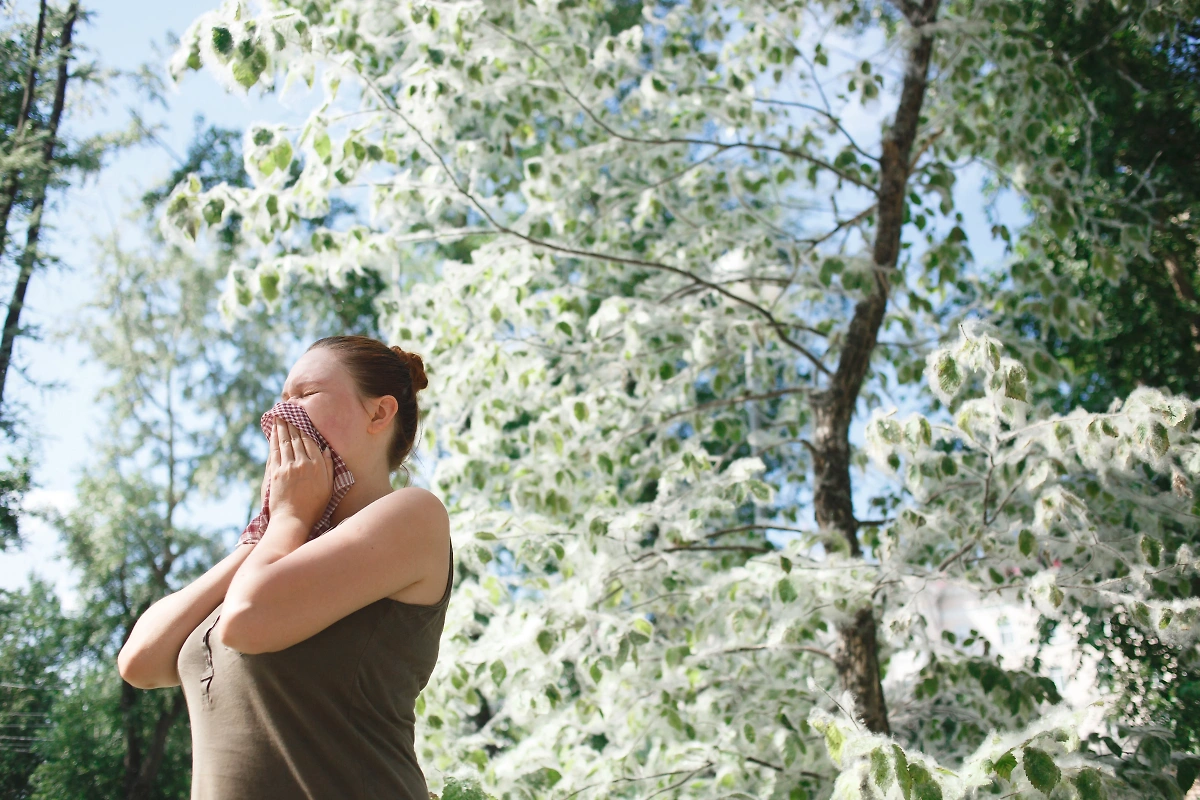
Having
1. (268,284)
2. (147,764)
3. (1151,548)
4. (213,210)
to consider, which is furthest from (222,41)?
(147,764)

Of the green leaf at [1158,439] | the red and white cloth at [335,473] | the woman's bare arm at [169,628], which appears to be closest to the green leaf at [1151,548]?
the green leaf at [1158,439]

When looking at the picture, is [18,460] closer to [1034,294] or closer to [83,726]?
[83,726]

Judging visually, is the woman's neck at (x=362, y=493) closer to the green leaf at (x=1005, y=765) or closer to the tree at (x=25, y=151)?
the green leaf at (x=1005, y=765)

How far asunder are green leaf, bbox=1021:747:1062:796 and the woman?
3.44 ft

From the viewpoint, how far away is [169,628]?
118 centimetres

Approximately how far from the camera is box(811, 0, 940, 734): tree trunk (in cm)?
288

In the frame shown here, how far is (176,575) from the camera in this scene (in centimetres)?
751

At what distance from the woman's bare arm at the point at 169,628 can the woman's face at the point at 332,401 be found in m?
0.18

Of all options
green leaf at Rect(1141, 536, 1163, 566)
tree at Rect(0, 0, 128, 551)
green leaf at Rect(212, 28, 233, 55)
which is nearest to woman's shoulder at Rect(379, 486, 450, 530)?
green leaf at Rect(212, 28, 233, 55)

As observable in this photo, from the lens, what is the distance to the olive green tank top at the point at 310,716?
101 centimetres

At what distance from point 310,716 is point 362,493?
32cm

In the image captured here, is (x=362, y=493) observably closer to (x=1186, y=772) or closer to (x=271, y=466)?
(x=271, y=466)

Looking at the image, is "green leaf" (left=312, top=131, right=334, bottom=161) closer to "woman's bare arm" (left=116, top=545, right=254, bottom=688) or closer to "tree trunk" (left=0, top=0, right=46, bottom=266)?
"tree trunk" (left=0, top=0, right=46, bottom=266)

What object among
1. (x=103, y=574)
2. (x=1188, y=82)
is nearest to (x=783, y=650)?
(x=1188, y=82)
